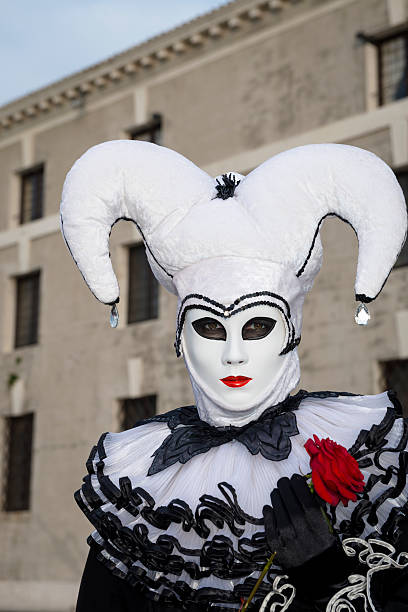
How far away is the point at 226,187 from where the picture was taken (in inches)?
98.9

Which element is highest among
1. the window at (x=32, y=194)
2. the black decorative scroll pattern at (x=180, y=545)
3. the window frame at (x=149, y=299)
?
the window at (x=32, y=194)

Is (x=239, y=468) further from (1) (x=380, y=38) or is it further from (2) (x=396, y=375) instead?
(1) (x=380, y=38)

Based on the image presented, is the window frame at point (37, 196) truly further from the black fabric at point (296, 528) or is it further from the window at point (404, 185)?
the black fabric at point (296, 528)

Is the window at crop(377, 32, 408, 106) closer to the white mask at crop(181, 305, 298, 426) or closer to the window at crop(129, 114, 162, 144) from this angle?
the window at crop(129, 114, 162, 144)

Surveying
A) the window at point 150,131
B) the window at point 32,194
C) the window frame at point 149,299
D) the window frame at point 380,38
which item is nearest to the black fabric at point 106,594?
the window frame at point 380,38

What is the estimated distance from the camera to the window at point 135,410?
10.8 metres

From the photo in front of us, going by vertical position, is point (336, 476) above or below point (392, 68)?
below

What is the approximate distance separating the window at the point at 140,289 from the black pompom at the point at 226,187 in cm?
853

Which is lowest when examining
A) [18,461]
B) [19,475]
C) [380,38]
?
[19,475]

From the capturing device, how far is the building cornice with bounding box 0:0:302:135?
34.3ft

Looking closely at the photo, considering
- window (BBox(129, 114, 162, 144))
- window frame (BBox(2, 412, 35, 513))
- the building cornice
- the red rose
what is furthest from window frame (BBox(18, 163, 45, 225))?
the red rose

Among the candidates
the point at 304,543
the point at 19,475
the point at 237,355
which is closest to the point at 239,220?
the point at 237,355

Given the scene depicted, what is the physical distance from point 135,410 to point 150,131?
3.97m

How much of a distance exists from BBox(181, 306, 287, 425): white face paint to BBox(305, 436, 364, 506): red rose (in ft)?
1.43
